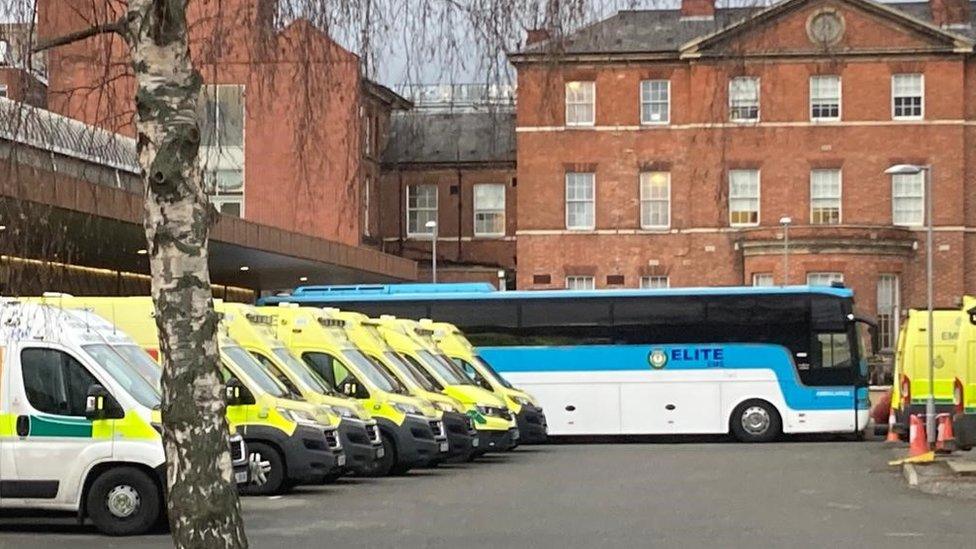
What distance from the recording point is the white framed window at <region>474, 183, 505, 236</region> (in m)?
83.2

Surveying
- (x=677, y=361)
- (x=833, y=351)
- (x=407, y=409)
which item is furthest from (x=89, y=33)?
(x=677, y=361)

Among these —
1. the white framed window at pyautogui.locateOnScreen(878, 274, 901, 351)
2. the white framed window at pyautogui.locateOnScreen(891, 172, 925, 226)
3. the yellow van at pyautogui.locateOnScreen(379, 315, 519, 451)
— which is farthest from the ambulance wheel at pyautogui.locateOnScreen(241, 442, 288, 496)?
the white framed window at pyautogui.locateOnScreen(891, 172, 925, 226)

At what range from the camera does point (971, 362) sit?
36.4m

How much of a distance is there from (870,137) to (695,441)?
92.2 ft

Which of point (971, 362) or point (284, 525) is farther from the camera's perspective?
point (971, 362)

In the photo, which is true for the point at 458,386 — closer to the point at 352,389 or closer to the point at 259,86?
the point at 352,389

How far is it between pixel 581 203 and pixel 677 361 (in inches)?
1169

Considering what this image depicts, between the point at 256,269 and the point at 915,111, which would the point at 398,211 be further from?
the point at 256,269

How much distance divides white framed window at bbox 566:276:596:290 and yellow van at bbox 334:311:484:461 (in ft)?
132

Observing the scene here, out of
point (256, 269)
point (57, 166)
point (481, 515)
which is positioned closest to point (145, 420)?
point (481, 515)

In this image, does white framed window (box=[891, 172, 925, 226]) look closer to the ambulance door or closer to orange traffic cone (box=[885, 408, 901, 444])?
orange traffic cone (box=[885, 408, 901, 444])

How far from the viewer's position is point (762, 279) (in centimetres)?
6906

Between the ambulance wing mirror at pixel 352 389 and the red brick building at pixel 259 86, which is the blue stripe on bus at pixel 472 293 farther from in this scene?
the red brick building at pixel 259 86

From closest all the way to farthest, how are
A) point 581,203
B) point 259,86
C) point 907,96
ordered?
point 259,86
point 907,96
point 581,203
